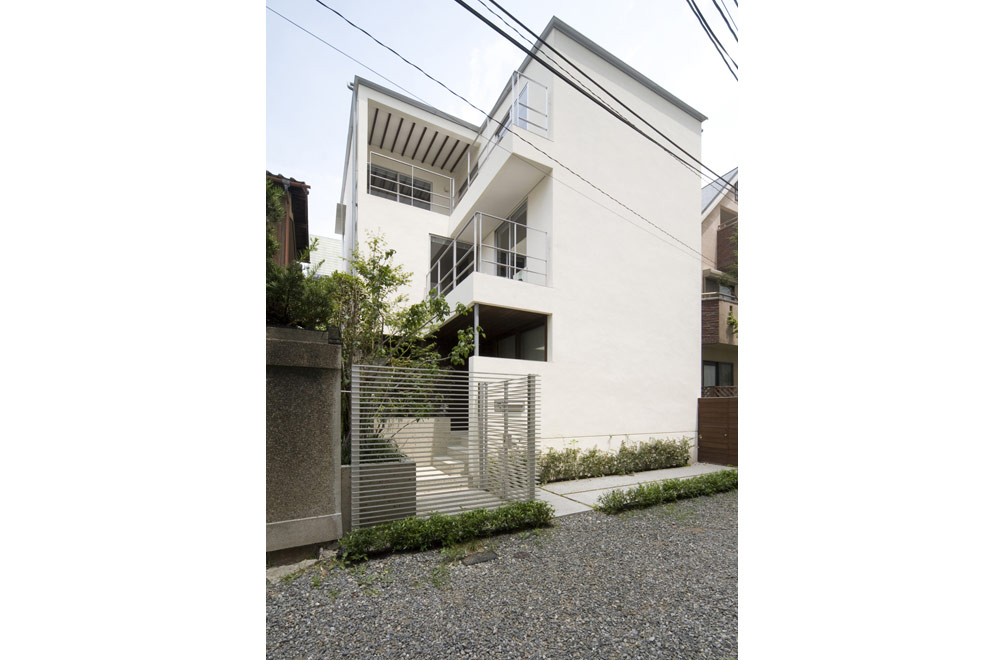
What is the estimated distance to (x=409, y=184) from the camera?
1018 centimetres

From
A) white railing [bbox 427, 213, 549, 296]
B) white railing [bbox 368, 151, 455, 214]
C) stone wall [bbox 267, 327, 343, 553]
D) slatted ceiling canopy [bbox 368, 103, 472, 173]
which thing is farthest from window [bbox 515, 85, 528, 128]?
stone wall [bbox 267, 327, 343, 553]

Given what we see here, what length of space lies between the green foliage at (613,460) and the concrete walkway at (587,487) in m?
0.12

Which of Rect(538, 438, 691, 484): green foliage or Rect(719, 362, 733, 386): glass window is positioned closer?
Rect(538, 438, 691, 484): green foliage

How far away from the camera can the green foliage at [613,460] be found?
21.2 ft

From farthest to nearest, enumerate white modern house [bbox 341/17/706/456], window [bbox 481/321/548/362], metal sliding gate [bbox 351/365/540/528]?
window [bbox 481/321/548/362], white modern house [bbox 341/17/706/456], metal sliding gate [bbox 351/365/540/528]

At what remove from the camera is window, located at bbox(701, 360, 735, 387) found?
31.1ft

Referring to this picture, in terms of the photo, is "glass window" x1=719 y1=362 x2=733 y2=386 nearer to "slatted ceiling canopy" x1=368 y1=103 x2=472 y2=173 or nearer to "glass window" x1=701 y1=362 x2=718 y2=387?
"glass window" x1=701 y1=362 x2=718 y2=387

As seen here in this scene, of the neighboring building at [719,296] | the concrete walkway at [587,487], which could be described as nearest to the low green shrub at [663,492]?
the concrete walkway at [587,487]

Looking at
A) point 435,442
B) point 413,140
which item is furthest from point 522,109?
point 435,442

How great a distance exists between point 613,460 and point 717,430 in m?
2.43

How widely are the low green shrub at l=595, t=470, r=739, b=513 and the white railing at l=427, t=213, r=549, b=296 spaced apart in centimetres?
338
